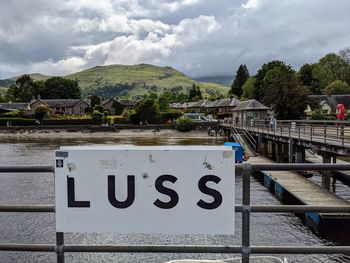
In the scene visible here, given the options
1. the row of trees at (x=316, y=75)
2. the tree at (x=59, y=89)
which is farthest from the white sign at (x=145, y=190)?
the tree at (x=59, y=89)

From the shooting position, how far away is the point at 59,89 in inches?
5148

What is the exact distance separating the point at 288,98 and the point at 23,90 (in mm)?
100203

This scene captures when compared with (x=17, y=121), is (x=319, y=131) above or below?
below

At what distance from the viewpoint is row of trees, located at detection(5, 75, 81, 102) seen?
128 m

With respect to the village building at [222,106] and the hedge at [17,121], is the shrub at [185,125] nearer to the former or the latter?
the village building at [222,106]

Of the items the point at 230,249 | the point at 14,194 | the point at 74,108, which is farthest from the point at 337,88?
the point at 230,249

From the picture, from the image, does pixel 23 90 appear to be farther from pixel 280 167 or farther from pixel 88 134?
pixel 280 167

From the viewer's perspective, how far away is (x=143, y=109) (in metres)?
84.6

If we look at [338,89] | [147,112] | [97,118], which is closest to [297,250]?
[147,112]

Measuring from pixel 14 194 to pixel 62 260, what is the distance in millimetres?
18123

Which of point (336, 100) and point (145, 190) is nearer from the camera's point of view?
point (145, 190)

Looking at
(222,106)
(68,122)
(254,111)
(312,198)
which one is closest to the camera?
(312,198)

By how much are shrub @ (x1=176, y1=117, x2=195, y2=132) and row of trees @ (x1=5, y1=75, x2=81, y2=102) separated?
6791cm

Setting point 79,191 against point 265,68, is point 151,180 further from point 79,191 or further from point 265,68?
point 265,68
